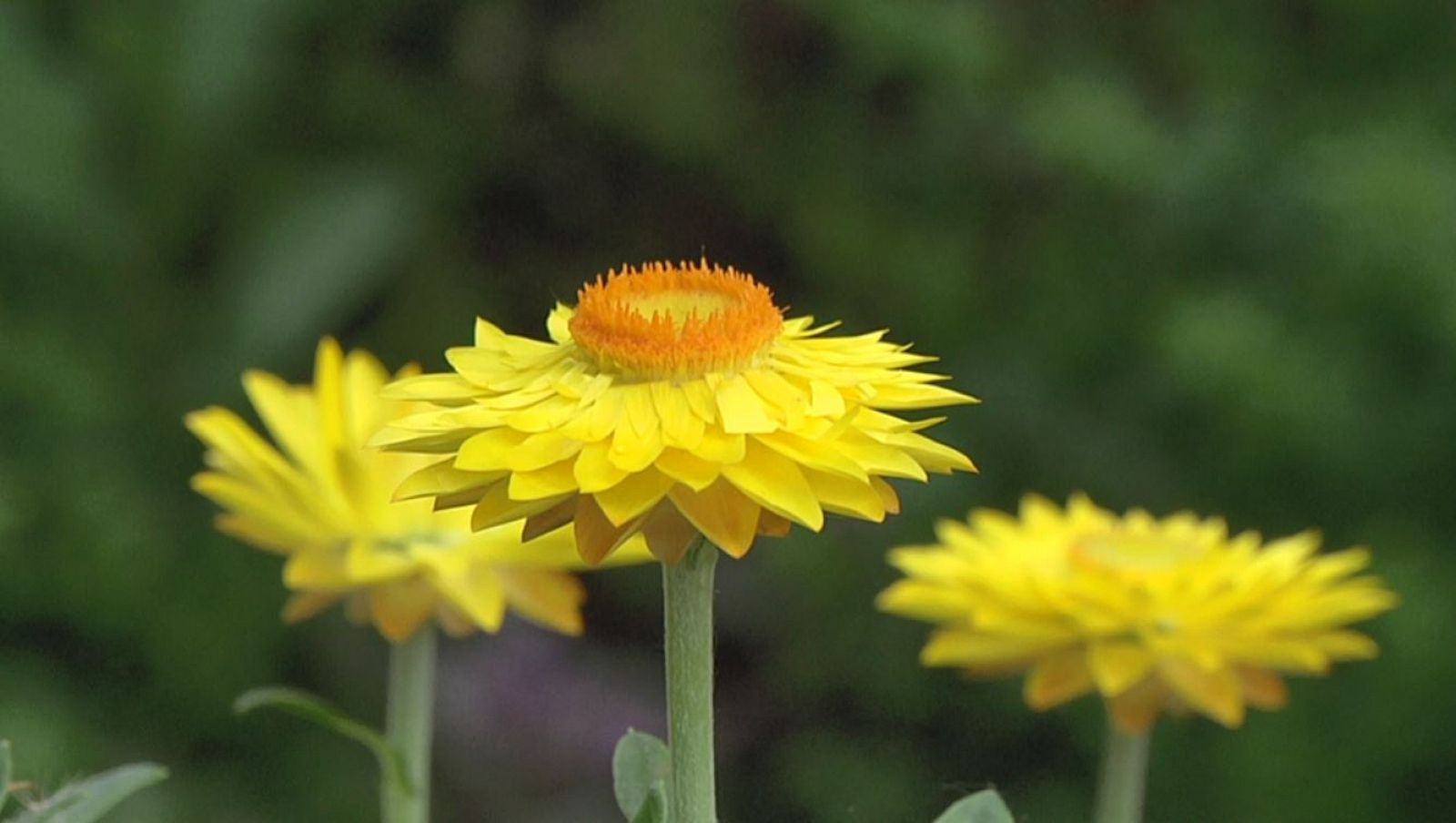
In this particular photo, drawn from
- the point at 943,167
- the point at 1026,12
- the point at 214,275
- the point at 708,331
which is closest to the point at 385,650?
the point at 214,275

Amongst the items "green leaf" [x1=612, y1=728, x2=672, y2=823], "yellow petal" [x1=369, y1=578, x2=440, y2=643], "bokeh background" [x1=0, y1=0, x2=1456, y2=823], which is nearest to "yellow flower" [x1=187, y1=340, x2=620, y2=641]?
"yellow petal" [x1=369, y1=578, x2=440, y2=643]

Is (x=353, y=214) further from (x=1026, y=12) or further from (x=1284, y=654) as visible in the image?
(x=1284, y=654)

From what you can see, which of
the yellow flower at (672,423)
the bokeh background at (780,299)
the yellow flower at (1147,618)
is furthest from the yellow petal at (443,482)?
the bokeh background at (780,299)

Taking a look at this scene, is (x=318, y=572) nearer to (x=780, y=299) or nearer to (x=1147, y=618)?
(x=1147, y=618)

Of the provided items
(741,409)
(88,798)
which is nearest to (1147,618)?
(741,409)

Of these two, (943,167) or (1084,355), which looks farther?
(943,167)

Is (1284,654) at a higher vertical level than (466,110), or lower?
lower
